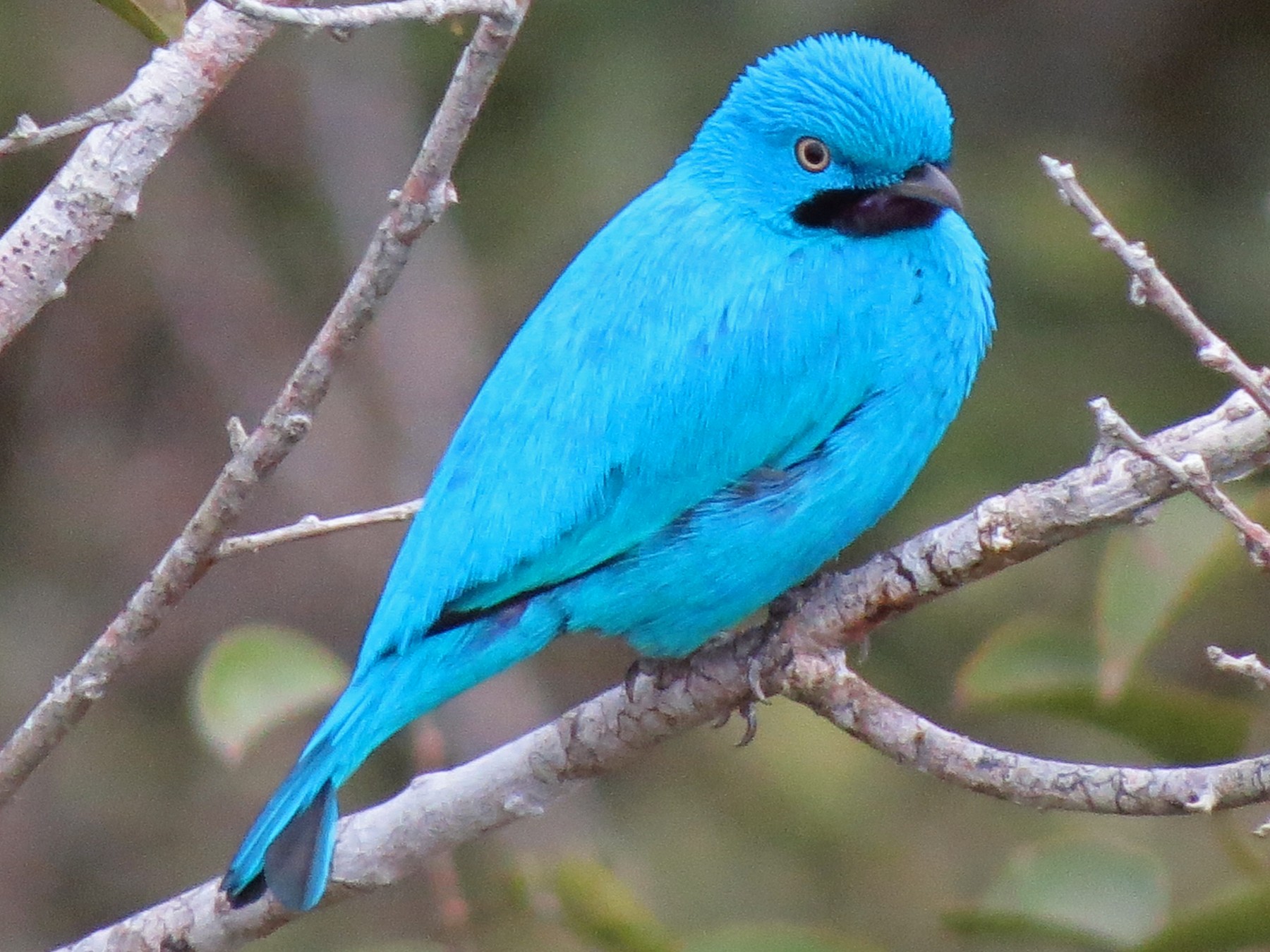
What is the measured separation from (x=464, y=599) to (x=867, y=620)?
2.41 feet

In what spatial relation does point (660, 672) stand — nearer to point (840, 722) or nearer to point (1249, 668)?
point (840, 722)

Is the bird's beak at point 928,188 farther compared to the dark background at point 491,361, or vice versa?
the dark background at point 491,361

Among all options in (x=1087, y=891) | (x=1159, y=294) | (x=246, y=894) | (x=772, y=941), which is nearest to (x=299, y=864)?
(x=246, y=894)

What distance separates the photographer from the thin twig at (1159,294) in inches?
80.3

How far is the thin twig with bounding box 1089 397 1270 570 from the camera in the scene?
2066 millimetres

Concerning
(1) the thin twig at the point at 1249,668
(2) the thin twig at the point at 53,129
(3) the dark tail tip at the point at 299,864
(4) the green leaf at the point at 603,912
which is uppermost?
(2) the thin twig at the point at 53,129

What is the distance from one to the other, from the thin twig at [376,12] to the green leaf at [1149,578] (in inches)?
51.0

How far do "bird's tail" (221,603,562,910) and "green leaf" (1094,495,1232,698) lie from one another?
2.89ft

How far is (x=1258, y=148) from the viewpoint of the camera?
5281 mm

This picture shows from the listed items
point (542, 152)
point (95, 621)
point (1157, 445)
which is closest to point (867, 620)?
point (1157, 445)

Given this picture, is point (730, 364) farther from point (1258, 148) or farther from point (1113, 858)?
point (1258, 148)

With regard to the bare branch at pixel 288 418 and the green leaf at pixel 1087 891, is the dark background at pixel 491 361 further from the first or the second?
the bare branch at pixel 288 418

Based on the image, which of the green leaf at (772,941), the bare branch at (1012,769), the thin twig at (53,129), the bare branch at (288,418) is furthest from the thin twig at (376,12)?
the green leaf at (772,941)

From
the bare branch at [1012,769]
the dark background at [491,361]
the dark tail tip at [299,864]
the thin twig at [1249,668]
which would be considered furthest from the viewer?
the dark background at [491,361]
